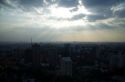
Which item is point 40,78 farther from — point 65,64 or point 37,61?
point 37,61

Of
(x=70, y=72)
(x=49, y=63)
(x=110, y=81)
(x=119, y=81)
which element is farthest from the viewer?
(x=49, y=63)

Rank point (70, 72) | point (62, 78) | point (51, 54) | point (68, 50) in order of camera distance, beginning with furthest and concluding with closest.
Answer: point (68, 50), point (51, 54), point (70, 72), point (62, 78)

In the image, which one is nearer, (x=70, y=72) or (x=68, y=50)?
(x=70, y=72)

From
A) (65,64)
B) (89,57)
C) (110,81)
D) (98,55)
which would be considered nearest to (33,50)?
(65,64)

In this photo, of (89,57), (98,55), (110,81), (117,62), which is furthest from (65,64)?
(98,55)

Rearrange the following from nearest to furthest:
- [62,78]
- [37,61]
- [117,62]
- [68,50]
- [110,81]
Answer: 1. [110,81]
2. [62,78]
3. [117,62]
4. [37,61]
5. [68,50]

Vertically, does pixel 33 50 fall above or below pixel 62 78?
above

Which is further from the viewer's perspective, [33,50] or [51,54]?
[51,54]

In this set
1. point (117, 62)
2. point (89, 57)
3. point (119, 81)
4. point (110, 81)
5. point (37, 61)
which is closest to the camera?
point (119, 81)

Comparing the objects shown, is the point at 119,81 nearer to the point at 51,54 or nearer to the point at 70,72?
the point at 70,72
